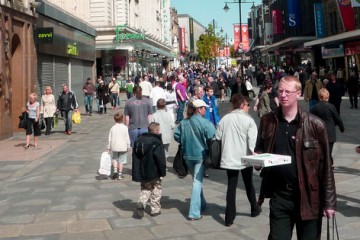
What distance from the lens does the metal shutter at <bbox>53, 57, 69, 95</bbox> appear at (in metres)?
22.7

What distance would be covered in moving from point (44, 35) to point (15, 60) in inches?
77.7

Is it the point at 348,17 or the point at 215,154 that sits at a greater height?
the point at 348,17

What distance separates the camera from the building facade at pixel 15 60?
51.7 ft

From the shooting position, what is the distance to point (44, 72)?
20734mm

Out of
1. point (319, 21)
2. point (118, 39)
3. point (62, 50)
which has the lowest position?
point (62, 50)

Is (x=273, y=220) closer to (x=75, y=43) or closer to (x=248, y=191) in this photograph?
(x=248, y=191)

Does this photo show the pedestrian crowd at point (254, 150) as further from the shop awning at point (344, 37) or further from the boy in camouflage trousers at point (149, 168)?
the shop awning at point (344, 37)

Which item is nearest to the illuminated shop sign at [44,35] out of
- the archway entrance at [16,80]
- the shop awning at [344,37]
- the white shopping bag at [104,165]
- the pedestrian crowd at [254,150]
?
the archway entrance at [16,80]

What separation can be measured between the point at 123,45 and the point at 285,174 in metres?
33.8

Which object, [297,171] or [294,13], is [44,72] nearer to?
[297,171]

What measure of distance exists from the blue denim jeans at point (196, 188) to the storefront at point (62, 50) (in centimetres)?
1388

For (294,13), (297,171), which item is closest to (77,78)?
(297,171)

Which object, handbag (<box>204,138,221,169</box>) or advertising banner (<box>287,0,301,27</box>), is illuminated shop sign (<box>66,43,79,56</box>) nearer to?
handbag (<box>204,138,221,169</box>)

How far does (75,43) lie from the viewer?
25906 millimetres
